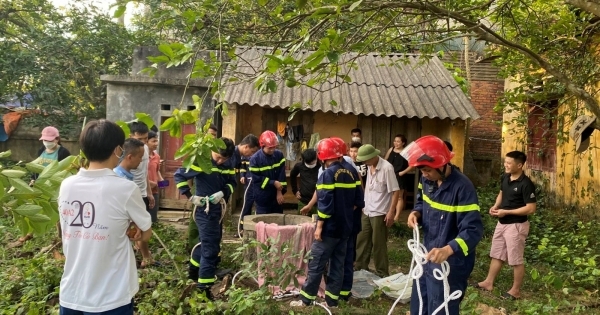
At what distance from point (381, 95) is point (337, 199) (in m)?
4.52

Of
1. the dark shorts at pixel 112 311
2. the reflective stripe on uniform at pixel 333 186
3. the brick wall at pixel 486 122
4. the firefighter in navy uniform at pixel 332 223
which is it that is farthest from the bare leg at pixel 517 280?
the brick wall at pixel 486 122

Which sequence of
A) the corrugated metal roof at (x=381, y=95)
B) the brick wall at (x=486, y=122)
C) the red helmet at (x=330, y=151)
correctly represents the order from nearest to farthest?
the red helmet at (x=330, y=151)
the corrugated metal roof at (x=381, y=95)
the brick wall at (x=486, y=122)

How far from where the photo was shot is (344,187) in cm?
502

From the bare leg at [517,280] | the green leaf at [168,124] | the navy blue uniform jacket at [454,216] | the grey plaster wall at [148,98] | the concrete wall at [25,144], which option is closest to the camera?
the green leaf at [168,124]

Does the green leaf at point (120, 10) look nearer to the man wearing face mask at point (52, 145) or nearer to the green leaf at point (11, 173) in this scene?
the green leaf at point (11, 173)

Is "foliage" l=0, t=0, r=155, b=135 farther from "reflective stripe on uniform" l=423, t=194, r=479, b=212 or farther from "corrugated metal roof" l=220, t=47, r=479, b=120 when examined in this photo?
"reflective stripe on uniform" l=423, t=194, r=479, b=212

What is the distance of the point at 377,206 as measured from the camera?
6008 mm

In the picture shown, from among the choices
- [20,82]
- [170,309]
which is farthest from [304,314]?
[20,82]

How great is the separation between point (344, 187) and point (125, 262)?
264 centimetres

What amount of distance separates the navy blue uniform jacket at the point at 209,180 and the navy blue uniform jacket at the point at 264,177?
1.23 metres

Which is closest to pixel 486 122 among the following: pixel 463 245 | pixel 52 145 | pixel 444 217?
pixel 52 145

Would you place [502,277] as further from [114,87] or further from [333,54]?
[114,87]

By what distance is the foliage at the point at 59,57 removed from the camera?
36.1 ft

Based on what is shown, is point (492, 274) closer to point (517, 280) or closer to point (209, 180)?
point (517, 280)
